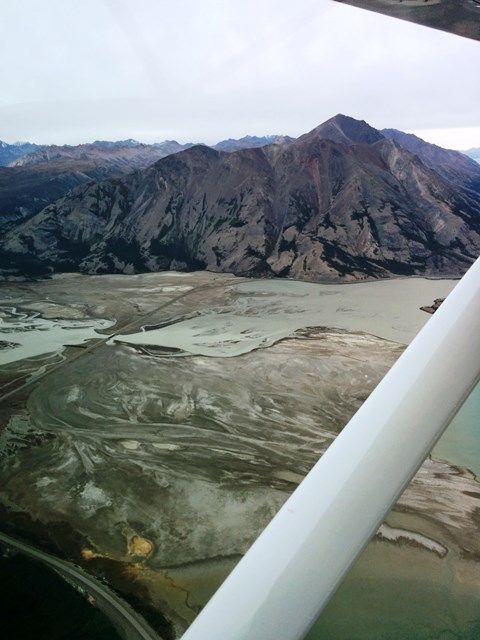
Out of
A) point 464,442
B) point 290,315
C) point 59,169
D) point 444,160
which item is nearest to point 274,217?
point 290,315

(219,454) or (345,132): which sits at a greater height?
(345,132)

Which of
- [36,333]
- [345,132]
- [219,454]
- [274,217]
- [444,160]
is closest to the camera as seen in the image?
[219,454]

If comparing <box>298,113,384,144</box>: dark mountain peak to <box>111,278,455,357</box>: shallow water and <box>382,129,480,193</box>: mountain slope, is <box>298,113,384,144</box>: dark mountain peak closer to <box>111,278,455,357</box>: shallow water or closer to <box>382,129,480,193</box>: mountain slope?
<box>382,129,480,193</box>: mountain slope

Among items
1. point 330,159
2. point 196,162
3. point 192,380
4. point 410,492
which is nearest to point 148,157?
point 196,162

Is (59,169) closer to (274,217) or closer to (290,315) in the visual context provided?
(274,217)

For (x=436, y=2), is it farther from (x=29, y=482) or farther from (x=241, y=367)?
(x=241, y=367)

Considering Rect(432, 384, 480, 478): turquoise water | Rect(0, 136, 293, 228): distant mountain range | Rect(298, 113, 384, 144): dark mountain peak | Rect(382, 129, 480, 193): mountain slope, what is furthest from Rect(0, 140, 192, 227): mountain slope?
Rect(432, 384, 480, 478): turquoise water
